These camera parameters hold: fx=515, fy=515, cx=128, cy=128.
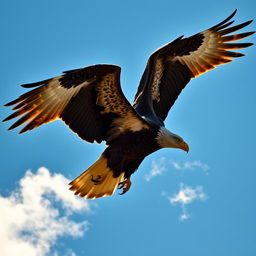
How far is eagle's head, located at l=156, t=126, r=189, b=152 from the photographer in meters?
8.20

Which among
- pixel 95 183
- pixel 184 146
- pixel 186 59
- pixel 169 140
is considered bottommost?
pixel 95 183

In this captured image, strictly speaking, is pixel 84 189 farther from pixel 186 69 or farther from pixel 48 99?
pixel 186 69

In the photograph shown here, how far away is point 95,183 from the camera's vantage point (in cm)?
841

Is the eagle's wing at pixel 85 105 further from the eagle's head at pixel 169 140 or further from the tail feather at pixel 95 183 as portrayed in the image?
the tail feather at pixel 95 183

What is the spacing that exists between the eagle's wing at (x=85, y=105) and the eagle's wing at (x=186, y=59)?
1151 millimetres

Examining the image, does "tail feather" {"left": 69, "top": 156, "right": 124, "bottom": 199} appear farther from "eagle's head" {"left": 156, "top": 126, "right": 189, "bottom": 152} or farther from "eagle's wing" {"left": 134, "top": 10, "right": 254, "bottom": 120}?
"eagle's wing" {"left": 134, "top": 10, "right": 254, "bottom": 120}

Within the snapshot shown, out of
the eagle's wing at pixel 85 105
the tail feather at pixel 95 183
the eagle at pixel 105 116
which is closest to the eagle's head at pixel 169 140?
the eagle at pixel 105 116

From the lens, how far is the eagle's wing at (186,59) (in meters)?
9.44

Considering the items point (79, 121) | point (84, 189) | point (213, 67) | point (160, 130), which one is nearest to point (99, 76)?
point (79, 121)

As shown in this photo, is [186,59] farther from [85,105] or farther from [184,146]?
[85,105]

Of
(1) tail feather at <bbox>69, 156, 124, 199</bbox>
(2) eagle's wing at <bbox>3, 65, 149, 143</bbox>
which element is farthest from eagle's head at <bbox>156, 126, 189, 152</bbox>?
(1) tail feather at <bbox>69, 156, 124, 199</bbox>

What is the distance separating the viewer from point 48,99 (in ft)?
25.7

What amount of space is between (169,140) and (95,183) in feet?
4.59

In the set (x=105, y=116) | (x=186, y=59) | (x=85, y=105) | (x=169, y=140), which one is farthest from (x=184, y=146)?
(x=186, y=59)
